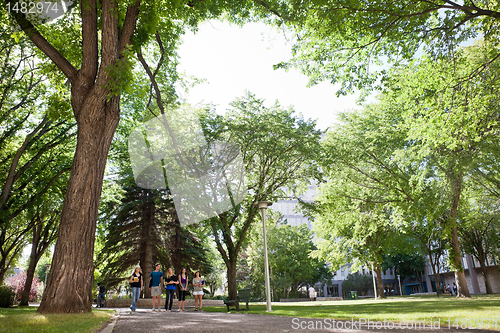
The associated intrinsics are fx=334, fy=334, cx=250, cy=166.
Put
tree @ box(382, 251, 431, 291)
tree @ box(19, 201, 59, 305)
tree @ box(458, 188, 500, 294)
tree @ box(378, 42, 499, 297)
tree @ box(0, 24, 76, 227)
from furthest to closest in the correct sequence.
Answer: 1. tree @ box(382, 251, 431, 291)
2. tree @ box(458, 188, 500, 294)
3. tree @ box(19, 201, 59, 305)
4. tree @ box(0, 24, 76, 227)
5. tree @ box(378, 42, 499, 297)

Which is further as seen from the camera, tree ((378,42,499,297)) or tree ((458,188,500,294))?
tree ((458,188,500,294))

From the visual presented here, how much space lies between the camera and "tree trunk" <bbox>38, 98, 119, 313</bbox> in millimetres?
7066

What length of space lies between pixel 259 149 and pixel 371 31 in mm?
10618

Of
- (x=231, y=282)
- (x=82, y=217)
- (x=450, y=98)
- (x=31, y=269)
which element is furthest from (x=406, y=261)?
(x=82, y=217)

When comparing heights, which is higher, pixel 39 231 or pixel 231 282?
pixel 39 231

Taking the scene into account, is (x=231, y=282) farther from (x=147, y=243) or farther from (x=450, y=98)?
(x=450, y=98)

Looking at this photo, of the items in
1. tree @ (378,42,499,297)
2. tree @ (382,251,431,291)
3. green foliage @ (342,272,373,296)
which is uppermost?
tree @ (378,42,499,297)

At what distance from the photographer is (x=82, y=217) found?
759 centimetres

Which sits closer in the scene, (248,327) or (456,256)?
(248,327)

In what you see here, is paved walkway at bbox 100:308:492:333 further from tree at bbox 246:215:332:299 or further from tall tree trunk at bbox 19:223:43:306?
tree at bbox 246:215:332:299

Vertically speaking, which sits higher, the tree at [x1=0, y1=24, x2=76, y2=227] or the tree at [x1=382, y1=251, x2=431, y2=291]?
the tree at [x1=0, y1=24, x2=76, y2=227]

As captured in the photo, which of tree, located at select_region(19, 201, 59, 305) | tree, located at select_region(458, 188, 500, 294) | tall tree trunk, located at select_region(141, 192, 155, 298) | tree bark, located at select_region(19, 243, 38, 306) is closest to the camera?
tree, located at select_region(19, 201, 59, 305)

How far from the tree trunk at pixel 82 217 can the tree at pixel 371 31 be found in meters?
5.87

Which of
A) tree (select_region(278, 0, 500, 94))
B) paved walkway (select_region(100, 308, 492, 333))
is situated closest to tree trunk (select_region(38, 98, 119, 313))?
paved walkway (select_region(100, 308, 492, 333))
